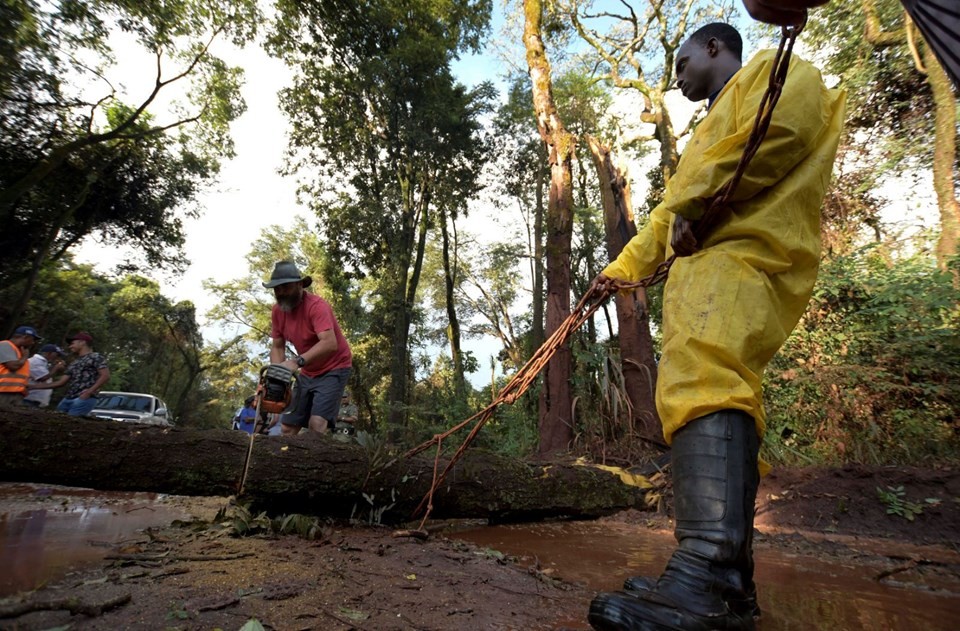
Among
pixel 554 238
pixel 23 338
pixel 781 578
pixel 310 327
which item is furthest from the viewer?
pixel 554 238

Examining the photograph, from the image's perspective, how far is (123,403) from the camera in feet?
40.6

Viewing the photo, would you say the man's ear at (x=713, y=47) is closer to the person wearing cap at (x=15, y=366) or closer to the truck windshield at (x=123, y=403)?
the person wearing cap at (x=15, y=366)

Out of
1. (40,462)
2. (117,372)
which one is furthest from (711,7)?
(117,372)

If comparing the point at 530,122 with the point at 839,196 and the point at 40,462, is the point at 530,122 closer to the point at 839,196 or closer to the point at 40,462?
the point at 839,196

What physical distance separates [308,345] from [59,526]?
6.33ft

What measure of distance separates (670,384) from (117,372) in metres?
28.4

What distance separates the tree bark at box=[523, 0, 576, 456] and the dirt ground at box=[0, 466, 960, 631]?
3429mm

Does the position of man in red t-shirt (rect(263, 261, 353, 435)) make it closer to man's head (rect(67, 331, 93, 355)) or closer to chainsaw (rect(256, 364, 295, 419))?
chainsaw (rect(256, 364, 295, 419))

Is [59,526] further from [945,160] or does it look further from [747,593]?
[945,160]

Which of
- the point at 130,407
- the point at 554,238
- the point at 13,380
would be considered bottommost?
the point at 130,407

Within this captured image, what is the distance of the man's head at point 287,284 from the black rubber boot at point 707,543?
3328mm

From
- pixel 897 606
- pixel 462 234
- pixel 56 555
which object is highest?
pixel 462 234

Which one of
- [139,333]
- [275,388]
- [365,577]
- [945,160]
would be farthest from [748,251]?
[139,333]

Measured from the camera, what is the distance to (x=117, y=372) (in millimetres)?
23297
